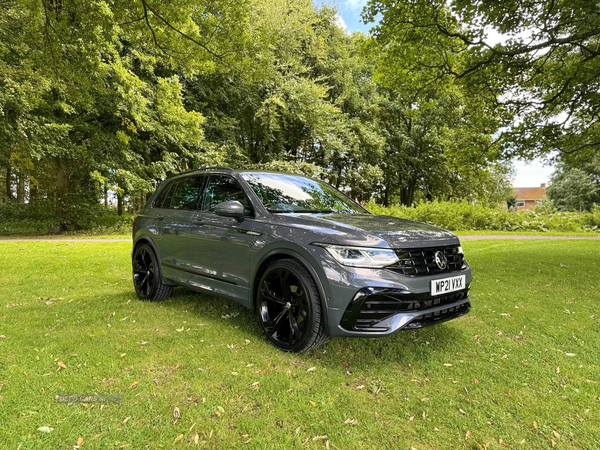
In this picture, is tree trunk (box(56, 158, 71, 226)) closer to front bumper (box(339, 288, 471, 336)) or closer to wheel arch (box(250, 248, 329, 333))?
wheel arch (box(250, 248, 329, 333))

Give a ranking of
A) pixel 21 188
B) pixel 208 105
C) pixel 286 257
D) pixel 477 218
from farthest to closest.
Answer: pixel 21 188, pixel 208 105, pixel 477 218, pixel 286 257

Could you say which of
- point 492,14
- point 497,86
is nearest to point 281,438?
point 492,14

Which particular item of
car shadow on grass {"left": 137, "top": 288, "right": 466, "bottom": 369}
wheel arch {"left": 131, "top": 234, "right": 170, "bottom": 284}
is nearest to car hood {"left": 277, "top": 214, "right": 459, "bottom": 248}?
car shadow on grass {"left": 137, "top": 288, "right": 466, "bottom": 369}

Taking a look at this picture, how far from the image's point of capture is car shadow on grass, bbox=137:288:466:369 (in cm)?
319

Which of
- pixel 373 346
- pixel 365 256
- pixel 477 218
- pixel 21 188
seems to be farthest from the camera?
pixel 21 188

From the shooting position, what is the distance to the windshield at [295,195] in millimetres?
3785

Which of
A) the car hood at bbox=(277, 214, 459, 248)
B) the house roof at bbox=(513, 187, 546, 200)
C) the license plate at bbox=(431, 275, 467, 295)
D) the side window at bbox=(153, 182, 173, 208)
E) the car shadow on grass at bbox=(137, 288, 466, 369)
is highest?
the house roof at bbox=(513, 187, 546, 200)

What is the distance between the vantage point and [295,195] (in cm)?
399

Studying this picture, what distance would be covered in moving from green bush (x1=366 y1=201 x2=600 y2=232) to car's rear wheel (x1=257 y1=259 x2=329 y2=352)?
14604 mm

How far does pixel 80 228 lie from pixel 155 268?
1560cm

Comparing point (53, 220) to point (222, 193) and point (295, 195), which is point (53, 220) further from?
point (295, 195)

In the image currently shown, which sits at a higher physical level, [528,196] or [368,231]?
[528,196]

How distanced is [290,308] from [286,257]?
1.48ft

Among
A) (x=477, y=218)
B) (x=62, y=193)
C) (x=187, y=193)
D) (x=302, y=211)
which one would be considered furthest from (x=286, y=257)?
(x=62, y=193)
